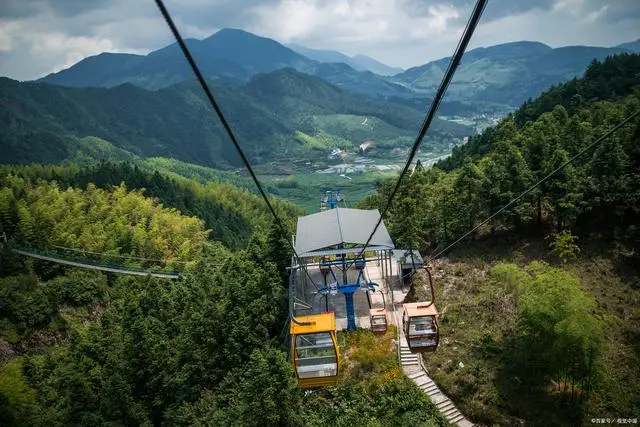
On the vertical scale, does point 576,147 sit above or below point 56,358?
above

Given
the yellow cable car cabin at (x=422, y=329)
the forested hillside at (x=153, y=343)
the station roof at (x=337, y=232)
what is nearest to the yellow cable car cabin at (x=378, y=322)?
the yellow cable car cabin at (x=422, y=329)

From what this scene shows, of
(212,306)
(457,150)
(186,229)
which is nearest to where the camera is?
(212,306)

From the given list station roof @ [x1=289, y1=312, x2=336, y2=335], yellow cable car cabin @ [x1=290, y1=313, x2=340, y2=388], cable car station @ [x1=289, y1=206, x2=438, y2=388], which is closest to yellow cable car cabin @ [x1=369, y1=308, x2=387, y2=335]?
cable car station @ [x1=289, y1=206, x2=438, y2=388]

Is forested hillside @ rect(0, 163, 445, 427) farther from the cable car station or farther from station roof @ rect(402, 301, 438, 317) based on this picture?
station roof @ rect(402, 301, 438, 317)

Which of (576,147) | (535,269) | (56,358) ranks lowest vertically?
(56,358)

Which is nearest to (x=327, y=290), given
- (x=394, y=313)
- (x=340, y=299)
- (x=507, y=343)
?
(x=394, y=313)

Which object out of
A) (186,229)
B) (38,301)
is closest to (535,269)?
(38,301)

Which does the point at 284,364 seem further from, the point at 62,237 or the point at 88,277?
the point at 62,237

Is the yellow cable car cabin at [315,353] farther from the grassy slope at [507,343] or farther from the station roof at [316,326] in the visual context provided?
the grassy slope at [507,343]
